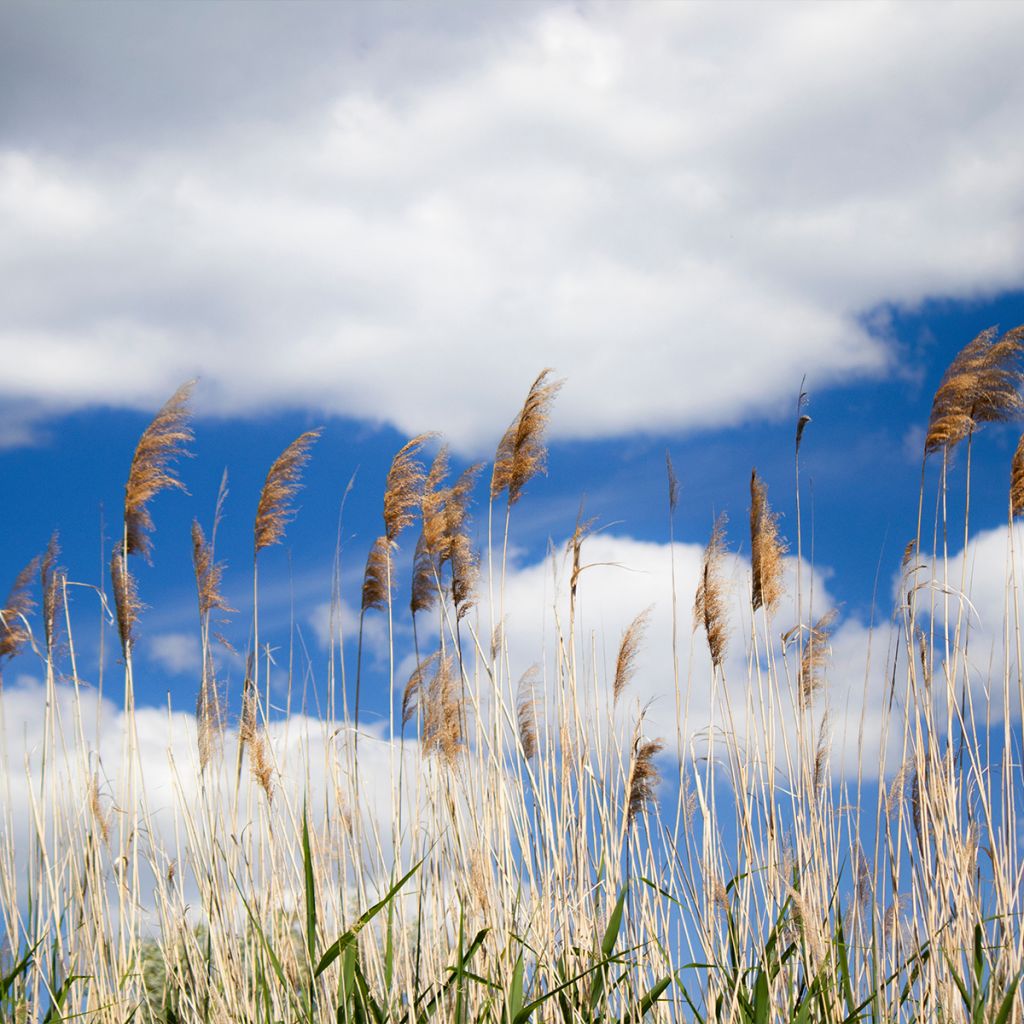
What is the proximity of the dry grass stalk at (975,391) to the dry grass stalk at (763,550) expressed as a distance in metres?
0.57

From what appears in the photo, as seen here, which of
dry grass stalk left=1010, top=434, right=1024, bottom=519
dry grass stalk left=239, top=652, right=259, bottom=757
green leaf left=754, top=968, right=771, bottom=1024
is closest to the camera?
green leaf left=754, top=968, right=771, bottom=1024

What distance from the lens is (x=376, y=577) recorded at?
3.87 meters

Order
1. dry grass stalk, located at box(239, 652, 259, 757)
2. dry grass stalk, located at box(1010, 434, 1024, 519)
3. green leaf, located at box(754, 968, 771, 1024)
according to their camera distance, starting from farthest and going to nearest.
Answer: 1. dry grass stalk, located at box(239, 652, 259, 757)
2. dry grass stalk, located at box(1010, 434, 1024, 519)
3. green leaf, located at box(754, 968, 771, 1024)

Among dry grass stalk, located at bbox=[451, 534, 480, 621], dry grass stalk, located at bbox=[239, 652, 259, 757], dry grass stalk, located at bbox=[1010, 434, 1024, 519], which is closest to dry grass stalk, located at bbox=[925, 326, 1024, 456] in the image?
dry grass stalk, located at bbox=[1010, 434, 1024, 519]

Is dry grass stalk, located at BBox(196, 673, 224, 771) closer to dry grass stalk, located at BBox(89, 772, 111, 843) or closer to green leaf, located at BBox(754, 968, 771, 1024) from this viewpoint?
dry grass stalk, located at BBox(89, 772, 111, 843)

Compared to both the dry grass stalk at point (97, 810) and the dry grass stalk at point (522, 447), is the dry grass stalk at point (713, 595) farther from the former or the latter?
the dry grass stalk at point (97, 810)

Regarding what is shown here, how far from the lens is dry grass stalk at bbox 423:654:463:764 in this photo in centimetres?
357

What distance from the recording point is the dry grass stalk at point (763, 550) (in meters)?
3.53

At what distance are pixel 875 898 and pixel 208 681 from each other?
2.45 meters

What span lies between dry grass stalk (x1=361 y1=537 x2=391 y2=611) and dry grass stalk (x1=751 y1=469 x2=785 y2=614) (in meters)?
1.30

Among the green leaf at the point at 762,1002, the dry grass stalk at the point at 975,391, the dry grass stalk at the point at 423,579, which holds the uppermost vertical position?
the dry grass stalk at the point at 975,391

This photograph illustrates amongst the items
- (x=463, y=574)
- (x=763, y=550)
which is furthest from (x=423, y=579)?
(x=763, y=550)

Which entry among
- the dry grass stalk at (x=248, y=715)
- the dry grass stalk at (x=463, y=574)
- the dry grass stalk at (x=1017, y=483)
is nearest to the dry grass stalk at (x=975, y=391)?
the dry grass stalk at (x=1017, y=483)

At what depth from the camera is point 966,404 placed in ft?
11.3
